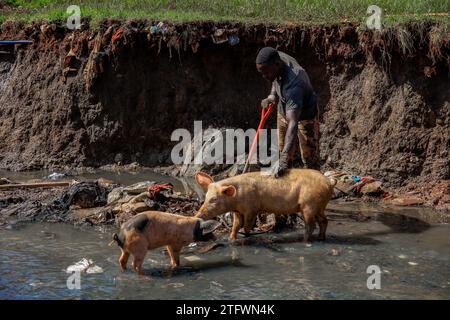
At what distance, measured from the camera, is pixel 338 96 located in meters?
13.7

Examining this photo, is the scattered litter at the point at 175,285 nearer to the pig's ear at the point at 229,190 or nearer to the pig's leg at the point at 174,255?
the pig's leg at the point at 174,255

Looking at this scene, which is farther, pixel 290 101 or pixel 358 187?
pixel 358 187

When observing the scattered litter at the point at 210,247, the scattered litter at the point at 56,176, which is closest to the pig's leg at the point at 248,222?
the scattered litter at the point at 210,247

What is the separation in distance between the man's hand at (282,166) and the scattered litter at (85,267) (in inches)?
98.1

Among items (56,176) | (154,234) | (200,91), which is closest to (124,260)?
(154,234)

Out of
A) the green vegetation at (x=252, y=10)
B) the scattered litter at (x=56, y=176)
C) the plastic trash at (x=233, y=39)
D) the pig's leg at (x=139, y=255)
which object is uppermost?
the green vegetation at (x=252, y=10)

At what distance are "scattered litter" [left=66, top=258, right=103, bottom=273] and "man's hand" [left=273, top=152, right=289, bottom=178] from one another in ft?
8.18

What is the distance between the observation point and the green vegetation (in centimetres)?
1362

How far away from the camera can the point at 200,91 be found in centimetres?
1481

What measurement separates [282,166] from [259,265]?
1463 mm

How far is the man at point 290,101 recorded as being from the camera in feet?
31.5

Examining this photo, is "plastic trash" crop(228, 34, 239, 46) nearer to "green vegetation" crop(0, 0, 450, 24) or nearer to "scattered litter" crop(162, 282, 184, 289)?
"green vegetation" crop(0, 0, 450, 24)

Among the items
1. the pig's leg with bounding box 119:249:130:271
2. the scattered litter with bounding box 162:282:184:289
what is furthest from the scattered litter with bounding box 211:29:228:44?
the scattered litter with bounding box 162:282:184:289

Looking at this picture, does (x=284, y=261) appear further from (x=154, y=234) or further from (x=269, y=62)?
(x=269, y=62)
